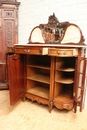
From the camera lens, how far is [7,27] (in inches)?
93.0

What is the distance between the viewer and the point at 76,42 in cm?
Result: 180

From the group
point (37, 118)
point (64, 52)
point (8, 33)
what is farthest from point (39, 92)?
point (8, 33)

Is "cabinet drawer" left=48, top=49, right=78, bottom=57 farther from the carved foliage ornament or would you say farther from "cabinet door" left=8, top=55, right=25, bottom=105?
"cabinet door" left=8, top=55, right=25, bottom=105

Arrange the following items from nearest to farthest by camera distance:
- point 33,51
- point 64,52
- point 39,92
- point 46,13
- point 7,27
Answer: point 64,52
point 33,51
point 39,92
point 46,13
point 7,27

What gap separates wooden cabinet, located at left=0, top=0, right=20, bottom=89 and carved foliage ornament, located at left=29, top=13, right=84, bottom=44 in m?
0.43

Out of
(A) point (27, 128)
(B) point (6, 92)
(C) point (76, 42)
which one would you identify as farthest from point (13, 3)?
(A) point (27, 128)

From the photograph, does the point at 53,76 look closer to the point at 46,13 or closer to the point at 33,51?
the point at 33,51

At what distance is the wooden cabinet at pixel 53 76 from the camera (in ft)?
5.11

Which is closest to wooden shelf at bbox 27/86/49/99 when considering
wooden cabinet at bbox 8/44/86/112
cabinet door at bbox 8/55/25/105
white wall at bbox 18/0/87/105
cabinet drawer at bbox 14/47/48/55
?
wooden cabinet at bbox 8/44/86/112

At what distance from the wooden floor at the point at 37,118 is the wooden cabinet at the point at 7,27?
0.82m

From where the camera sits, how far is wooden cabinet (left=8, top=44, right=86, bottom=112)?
156 cm

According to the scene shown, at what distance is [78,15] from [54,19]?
408mm

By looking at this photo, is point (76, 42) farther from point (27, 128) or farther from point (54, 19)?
point (27, 128)

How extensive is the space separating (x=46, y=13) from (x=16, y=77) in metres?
1.30
